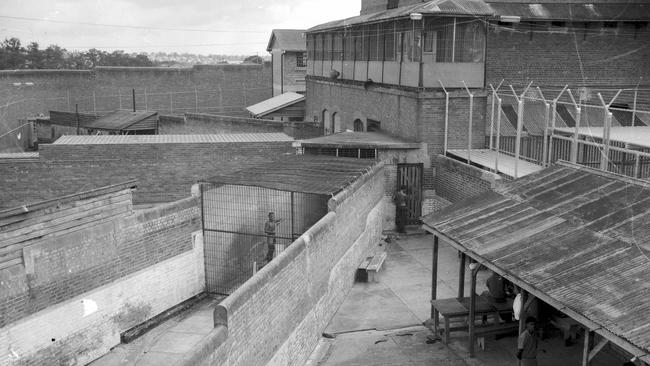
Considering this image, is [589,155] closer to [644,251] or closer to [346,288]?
[346,288]

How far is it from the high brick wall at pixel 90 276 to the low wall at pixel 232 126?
1572cm

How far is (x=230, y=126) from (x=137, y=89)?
13.7 metres

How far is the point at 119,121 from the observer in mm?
30766

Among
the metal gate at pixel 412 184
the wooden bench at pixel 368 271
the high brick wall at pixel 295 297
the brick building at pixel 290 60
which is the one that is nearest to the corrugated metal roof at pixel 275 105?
the brick building at pixel 290 60

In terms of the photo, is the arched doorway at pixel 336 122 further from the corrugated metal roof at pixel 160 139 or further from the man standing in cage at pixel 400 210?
the man standing in cage at pixel 400 210

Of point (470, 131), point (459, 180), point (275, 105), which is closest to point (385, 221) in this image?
point (459, 180)

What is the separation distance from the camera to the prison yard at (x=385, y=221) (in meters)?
9.69

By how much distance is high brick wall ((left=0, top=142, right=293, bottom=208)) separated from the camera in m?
19.9

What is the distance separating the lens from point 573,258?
913 centimetres

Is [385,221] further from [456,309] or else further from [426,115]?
[456,309]

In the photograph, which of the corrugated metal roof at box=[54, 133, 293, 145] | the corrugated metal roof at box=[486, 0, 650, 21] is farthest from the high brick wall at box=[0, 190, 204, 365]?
the corrugated metal roof at box=[486, 0, 650, 21]

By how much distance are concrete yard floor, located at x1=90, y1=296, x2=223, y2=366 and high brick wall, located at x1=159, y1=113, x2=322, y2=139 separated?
1677cm

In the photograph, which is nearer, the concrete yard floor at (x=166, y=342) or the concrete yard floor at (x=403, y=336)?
the concrete yard floor at (x=403, y=336)

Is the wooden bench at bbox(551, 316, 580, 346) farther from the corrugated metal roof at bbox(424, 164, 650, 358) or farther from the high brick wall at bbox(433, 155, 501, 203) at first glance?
the high brick wall at bbox(433, 155, 501, 203)
